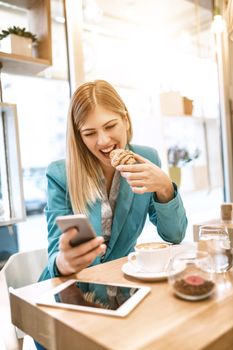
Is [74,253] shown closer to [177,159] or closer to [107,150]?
[107,150]

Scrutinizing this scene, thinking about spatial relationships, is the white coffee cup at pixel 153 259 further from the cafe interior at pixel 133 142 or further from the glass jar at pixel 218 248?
the glass jar at pixel 218 248

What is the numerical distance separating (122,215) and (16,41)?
3.18 ft

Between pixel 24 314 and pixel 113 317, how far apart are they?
0.24 metres

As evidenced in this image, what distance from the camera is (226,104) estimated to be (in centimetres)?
290

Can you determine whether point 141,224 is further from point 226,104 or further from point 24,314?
point 226,104

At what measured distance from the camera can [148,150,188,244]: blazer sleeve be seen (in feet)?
3.62

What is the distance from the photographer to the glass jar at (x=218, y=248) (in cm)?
85

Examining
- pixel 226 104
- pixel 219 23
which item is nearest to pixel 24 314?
pixel 219 23

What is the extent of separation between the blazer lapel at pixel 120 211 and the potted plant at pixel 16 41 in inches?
32.6

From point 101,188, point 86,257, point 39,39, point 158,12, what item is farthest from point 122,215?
point 158,12

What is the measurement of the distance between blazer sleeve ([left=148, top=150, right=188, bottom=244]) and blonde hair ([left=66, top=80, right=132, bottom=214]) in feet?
0.83

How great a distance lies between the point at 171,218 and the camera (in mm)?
1129

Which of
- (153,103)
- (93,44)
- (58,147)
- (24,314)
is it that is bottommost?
(24,314)

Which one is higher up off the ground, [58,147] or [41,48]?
[41,48]
